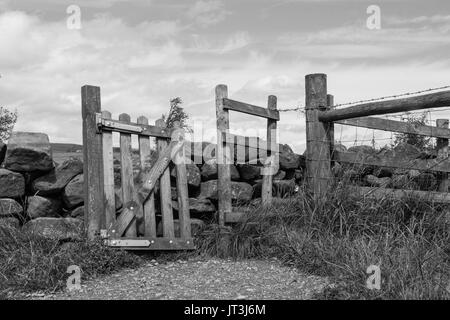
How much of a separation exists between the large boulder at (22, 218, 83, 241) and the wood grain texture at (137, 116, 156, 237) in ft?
2.63

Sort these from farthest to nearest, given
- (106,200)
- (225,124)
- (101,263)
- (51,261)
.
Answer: (225,124) → (106,200) → (101,263) → (51,261)

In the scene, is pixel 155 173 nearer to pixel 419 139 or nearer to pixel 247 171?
pixel 247 171

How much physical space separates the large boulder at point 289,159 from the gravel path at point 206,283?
2.09m

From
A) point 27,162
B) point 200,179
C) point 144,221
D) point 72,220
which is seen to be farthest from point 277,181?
point 27,162

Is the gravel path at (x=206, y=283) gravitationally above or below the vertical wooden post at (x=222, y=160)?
below

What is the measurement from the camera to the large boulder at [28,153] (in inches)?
273

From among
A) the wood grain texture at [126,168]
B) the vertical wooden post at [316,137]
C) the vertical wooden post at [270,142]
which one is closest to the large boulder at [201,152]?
the vertical wooden post at [270,142]

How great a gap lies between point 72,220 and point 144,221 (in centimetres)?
88

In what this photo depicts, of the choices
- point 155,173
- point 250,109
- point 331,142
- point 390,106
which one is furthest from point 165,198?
point 390,106

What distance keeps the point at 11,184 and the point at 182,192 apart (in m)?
2.12

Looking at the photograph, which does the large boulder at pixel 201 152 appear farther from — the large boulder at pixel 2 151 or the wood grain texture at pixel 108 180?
the large boulder at pixel 2 151

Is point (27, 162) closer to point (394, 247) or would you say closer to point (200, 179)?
point (200, 179)

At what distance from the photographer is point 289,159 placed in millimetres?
8180

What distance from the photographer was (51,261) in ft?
18.6
